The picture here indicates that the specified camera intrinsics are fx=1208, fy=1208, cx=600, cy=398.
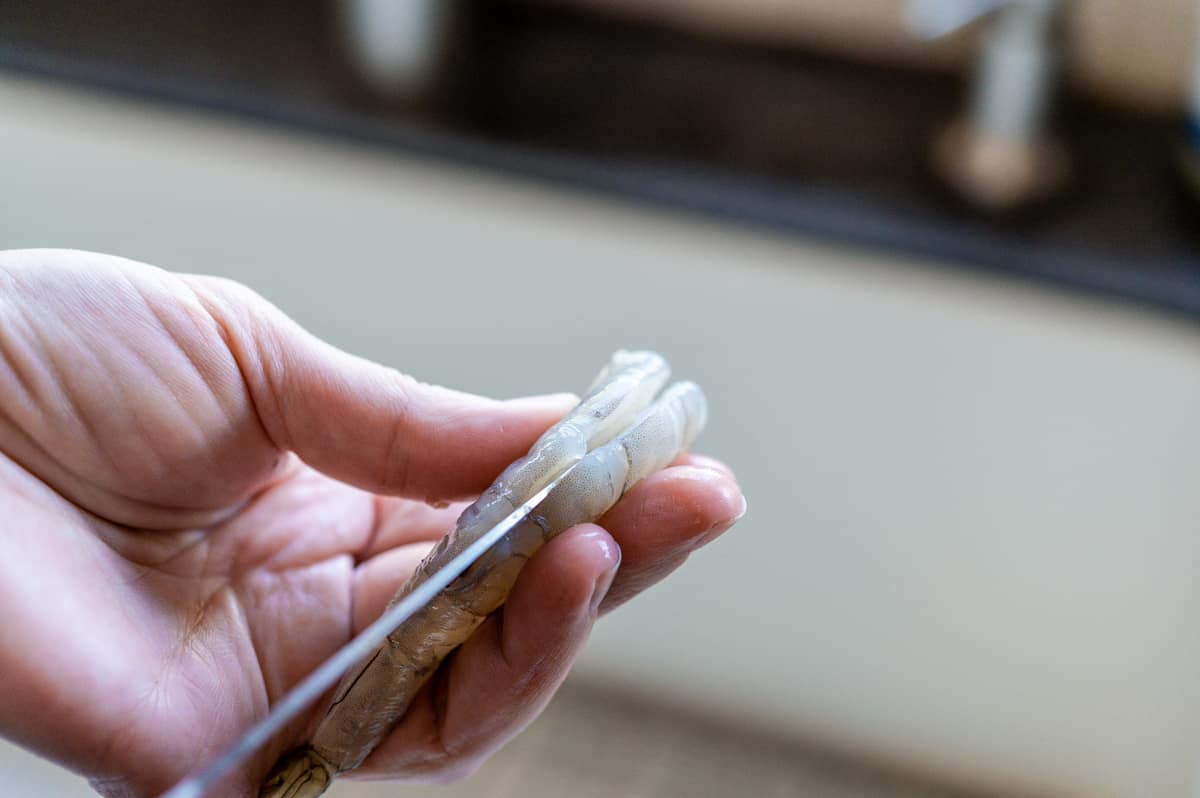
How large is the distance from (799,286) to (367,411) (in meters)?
0.39

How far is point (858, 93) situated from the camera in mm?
995

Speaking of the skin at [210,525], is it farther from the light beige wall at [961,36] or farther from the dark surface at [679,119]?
the light beige wall at [961,36]

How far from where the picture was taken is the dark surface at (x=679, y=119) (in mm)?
831

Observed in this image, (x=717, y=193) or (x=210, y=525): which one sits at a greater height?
(x=717, y=193)

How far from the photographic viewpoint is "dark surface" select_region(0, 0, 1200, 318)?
831mm

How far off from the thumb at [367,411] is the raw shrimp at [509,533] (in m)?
0.05

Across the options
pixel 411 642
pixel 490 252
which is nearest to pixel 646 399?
pixel 411 642

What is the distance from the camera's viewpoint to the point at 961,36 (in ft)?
3.22

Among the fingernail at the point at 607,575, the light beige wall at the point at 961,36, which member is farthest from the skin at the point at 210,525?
the light beige wall at the point at 961,36

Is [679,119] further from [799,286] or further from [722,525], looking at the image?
[722,525]

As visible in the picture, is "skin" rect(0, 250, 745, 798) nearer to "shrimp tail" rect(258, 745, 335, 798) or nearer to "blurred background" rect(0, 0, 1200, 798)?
"shrimp tail" rect(258, 745, 335, 798)

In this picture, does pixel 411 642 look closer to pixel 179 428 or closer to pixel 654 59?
pixel 179 428

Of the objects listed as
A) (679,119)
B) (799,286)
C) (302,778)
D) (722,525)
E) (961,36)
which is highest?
(961,36)

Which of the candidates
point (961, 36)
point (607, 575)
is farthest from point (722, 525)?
point (961, 36)
